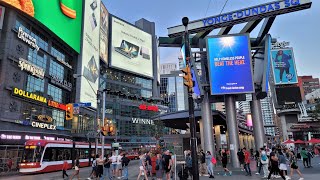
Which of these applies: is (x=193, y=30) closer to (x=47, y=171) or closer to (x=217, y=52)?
(x=217, y=52)

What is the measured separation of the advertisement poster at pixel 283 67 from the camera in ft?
231

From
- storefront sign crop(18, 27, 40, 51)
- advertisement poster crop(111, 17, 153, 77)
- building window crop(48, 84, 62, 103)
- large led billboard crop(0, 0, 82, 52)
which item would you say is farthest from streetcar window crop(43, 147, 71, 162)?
advertisement poster crop(111, 17, 153, 77)

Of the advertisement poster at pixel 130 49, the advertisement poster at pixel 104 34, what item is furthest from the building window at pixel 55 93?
the advertisement poster at pixel 130 49

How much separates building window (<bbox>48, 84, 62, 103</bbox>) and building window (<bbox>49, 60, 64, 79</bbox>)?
2801 mm

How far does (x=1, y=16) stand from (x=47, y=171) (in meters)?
24.4

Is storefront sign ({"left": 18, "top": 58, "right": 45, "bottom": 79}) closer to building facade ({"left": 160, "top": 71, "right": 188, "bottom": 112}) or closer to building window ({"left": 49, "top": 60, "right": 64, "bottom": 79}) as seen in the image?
building window ({"left": 49, "top": 60, "right": 64, "bottom": 79})

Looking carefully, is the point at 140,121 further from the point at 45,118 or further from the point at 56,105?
the point at 45,118

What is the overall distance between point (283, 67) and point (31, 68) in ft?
198

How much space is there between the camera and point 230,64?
95.0 ft

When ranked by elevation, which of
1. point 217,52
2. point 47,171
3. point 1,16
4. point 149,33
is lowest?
point 47,171

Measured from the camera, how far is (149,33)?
364 ft

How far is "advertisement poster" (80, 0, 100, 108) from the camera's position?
6432 cm

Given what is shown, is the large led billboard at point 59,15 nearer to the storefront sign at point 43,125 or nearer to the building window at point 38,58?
the building window at point 38,58

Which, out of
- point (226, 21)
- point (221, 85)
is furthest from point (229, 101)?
point (226, 21)
